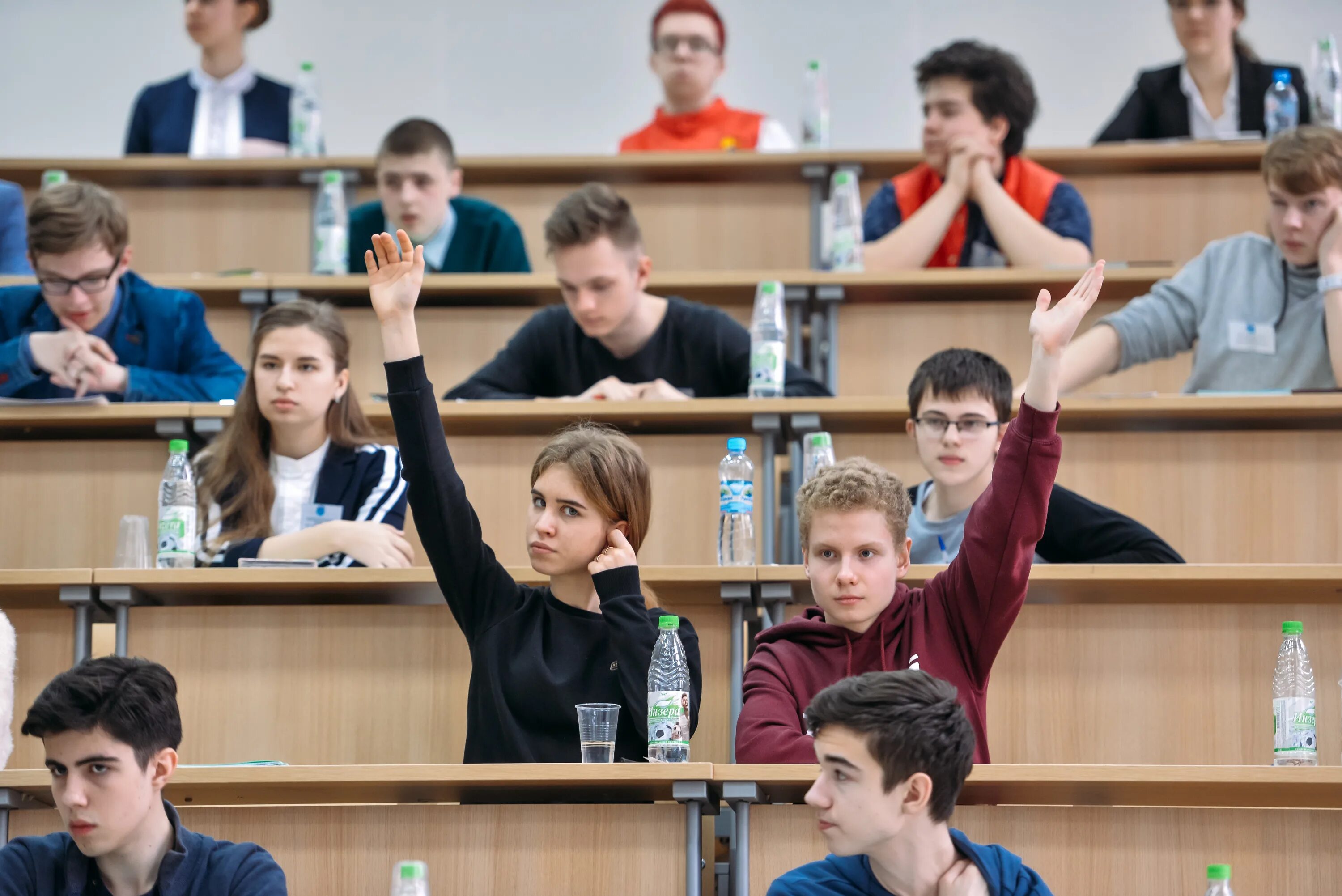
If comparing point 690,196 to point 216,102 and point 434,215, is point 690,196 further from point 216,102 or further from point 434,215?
point 216,102

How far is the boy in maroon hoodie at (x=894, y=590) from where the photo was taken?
2355 mm

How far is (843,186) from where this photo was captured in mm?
4258

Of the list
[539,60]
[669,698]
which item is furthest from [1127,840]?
[539,60]

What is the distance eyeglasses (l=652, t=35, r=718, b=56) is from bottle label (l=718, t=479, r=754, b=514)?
7.50 feet

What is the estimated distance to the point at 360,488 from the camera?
3.24 metres

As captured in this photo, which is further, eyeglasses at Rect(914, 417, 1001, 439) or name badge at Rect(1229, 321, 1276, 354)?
name badge at Rect(1229, 321, 1276, 354)

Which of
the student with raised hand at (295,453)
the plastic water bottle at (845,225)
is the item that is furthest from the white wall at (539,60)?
the student with raised hand at (295,453)

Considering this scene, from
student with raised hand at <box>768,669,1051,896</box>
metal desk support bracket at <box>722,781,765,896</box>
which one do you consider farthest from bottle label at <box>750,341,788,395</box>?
student with raised hand at <box>768,669,1051,896</box>

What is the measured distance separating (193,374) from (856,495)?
1.80 m

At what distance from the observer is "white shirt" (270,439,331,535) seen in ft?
10.6

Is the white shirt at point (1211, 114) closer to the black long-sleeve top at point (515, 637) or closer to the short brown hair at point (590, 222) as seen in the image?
the short brown hair at point (590, 222)

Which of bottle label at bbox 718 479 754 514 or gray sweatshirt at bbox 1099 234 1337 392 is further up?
gray sweatshirt at bbox 1099 234 1337 392

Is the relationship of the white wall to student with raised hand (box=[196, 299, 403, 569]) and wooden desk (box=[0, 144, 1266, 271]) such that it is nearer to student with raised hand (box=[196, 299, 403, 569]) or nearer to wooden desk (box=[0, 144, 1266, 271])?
wooden desk (box=[0, 144, 1266, 271])

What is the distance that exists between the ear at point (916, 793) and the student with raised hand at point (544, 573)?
1.94ft
